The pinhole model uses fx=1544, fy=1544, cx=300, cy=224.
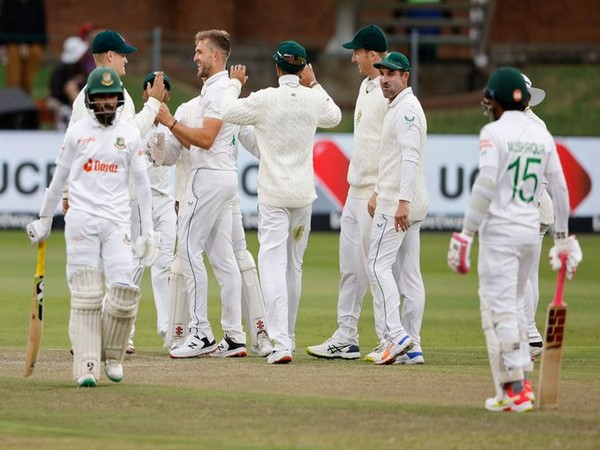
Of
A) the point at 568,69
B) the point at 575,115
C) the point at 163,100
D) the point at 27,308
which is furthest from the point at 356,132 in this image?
the point at 568,69

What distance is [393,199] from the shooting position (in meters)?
11.6

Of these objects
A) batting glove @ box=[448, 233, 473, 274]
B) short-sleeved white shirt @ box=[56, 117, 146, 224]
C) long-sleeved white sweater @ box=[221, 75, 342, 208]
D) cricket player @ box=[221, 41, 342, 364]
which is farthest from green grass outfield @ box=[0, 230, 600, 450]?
long-sleeved white sweater @ box=[221, 75, 342, 208]

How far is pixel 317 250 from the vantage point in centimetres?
2295

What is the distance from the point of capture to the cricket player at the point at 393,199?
11469mm

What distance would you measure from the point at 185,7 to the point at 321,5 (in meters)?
3.06

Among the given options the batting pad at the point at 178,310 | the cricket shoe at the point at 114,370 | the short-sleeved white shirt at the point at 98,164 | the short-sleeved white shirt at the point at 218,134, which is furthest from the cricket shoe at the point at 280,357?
the short-sleeved white shirt at the point at 98,164

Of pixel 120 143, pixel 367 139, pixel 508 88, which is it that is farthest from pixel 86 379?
pixel 508 88

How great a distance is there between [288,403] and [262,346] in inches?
115

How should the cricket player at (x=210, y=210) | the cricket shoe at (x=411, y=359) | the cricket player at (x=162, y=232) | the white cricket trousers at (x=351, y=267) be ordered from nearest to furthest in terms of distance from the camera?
the cricket shoe at (x=411, y=359)
the cricket player at (x=210, y=210)
the white cricket trousers at (x=351, y=267)
the cricket player at (x=162, y=232)

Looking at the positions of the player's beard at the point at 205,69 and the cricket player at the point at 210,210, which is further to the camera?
the player's beard at the point at 205,69

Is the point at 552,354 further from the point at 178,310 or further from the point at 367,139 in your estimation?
the point at 178,310

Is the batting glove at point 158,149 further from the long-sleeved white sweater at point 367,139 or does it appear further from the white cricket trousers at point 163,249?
the long-sleeved white sweater at point 367,139

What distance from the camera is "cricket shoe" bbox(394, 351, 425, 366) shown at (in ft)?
38.4

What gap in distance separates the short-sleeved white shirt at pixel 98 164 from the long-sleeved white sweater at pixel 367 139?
7.83ft
